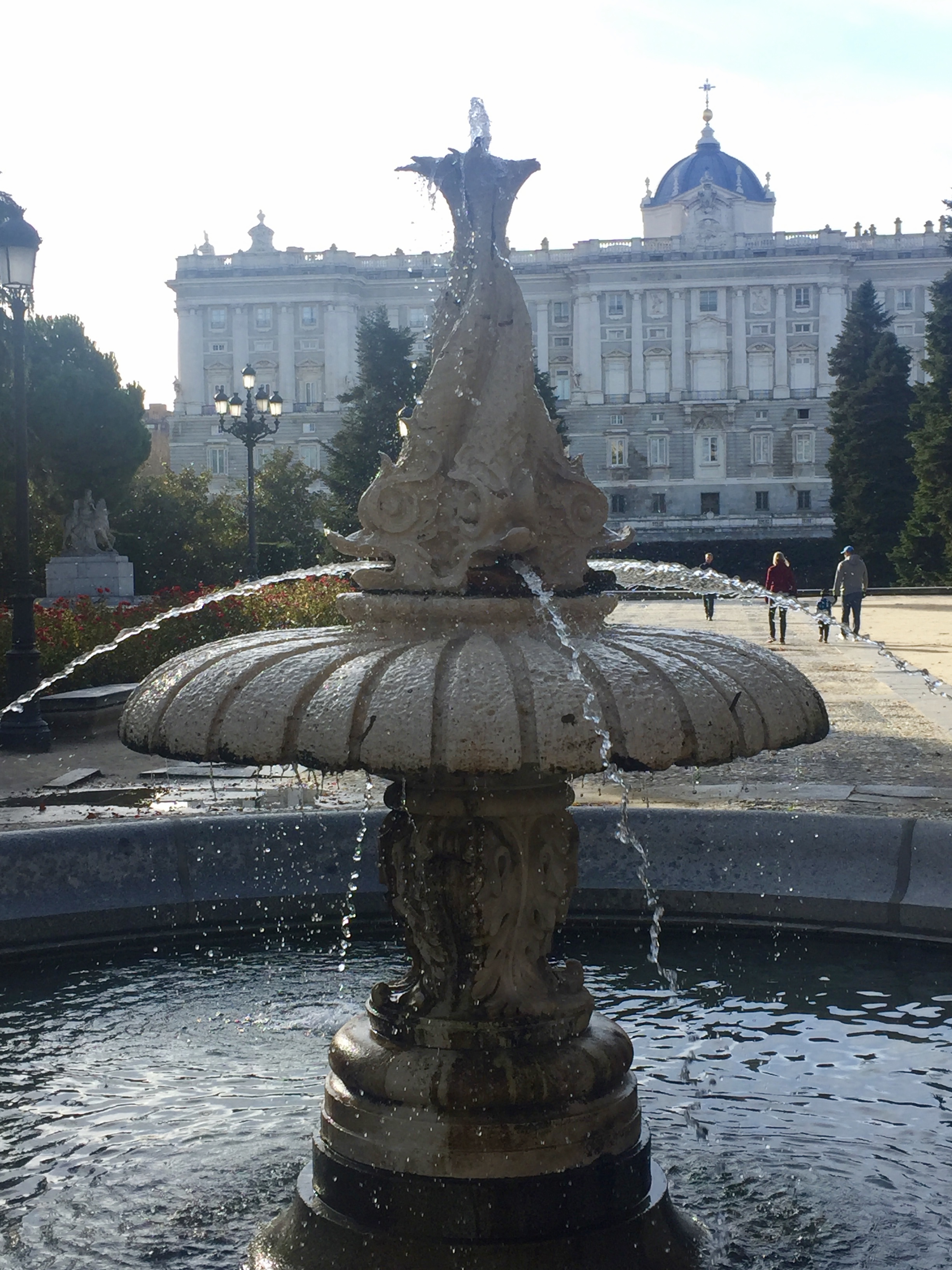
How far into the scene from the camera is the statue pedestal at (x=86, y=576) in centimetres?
2348

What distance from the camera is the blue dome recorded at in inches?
3046

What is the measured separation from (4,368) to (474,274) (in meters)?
22.6

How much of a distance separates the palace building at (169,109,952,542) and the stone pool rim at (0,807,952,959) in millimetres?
63524

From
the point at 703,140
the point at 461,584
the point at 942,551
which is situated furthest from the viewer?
the point at 703,140

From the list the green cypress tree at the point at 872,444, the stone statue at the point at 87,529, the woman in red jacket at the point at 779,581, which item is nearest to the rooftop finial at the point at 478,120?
the woman in red jacket at the point at 779,581

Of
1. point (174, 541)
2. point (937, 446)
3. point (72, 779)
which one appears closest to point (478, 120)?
point (72, 779)

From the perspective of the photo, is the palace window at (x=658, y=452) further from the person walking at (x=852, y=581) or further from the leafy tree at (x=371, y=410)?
the person walking at (x=852, y=581)

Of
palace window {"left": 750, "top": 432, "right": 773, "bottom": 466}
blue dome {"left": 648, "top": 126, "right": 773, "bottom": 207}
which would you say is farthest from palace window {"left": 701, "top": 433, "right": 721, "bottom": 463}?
blue dome {"left": 648, "top": 126, "right": 773, "bottom": 207}

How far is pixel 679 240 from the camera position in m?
73.3

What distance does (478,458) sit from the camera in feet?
10.4

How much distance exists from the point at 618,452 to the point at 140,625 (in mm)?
60633

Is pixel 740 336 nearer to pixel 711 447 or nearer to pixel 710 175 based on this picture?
pixel 711 447

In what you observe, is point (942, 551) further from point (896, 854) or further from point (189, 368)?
point (189, 368)

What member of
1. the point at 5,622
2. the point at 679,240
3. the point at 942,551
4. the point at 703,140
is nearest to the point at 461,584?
the point at 5,622
